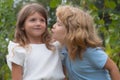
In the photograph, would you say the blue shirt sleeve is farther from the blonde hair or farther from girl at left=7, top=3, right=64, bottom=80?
girl at left=7, top=3, right=64, bottom=80

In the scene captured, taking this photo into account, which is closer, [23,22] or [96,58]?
[96,58]

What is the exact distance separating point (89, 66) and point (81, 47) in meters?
0.13

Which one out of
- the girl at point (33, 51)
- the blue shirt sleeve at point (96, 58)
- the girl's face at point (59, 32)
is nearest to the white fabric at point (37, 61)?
the girl at point (33, 51)

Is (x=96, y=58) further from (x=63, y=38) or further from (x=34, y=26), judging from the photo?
(x=34, y=26)

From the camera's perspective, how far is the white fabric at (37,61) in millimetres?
2609

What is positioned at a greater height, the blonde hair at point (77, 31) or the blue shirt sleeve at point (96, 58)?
the blonde hair at point (77, 31)

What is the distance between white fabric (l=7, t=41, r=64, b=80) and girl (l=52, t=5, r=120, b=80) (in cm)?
8

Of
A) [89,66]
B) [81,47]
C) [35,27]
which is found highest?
[35,27]

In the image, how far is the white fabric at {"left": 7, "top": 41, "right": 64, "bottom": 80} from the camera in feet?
8.56

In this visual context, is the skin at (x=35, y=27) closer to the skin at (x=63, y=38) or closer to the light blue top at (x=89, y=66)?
the skin at (x=63, y=38)

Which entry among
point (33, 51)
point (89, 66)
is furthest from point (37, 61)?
point (89, 66)

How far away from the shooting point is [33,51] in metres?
2.67

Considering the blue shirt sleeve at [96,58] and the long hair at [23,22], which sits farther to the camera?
the long hair at [23,22]

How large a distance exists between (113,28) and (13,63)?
117 cm
